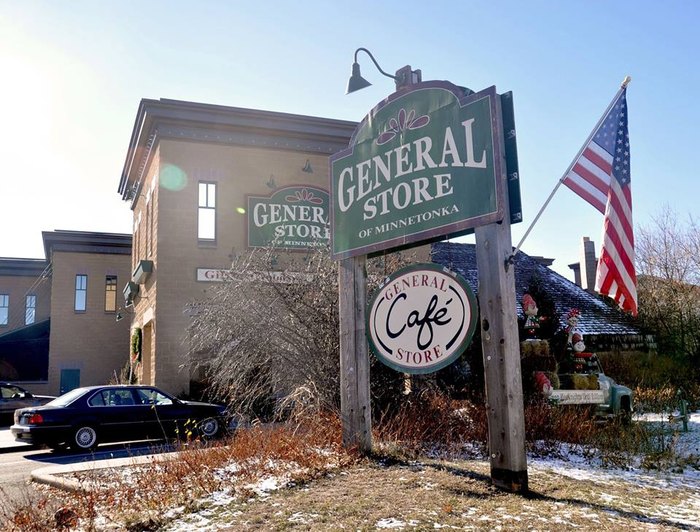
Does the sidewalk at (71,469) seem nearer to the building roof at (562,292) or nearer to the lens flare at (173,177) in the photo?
the lens flare at (173,177)

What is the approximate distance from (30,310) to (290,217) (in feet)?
85.2

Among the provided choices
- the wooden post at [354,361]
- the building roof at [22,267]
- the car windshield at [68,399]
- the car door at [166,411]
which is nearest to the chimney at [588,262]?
the car door at [166,411]

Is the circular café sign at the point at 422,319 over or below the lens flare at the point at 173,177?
below

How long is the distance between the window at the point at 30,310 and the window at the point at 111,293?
9.35 metres

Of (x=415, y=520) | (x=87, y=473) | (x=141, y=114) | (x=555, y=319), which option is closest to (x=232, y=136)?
(x=141, y=114)

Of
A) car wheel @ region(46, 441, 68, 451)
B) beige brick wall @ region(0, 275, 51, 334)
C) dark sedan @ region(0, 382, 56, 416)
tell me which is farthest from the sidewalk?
beige brick wall @ region(0, 275, 51, 334)

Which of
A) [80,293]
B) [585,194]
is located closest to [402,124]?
[585,194]

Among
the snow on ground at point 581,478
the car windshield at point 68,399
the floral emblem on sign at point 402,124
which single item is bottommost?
the snow on ground at point 581,478

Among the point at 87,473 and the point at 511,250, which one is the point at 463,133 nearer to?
the point at 511,250

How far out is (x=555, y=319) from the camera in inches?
560

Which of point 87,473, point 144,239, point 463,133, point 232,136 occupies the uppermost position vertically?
point 232,136

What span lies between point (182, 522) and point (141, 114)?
1823 centimetres

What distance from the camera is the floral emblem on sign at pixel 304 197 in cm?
2199

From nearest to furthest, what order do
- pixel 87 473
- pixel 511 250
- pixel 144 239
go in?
pixel 511 250, pixel 87 473, pixel 144 239
